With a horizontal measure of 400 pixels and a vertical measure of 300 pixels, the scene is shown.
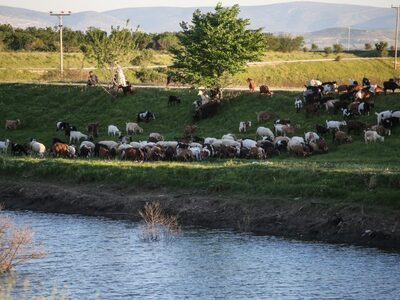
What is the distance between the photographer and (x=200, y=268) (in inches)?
980

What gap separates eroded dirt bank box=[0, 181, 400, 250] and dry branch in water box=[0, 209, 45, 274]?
26.3 feet

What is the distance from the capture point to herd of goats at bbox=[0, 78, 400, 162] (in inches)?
1548

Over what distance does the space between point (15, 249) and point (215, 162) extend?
1565 cm

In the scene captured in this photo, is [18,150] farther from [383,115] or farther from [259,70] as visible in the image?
[259,70]

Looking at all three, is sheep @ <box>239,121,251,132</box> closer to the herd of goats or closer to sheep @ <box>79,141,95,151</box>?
the herd of goats

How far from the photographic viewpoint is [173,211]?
107ft

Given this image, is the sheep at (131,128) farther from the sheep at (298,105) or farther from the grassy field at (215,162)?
the sheep at (298,105)

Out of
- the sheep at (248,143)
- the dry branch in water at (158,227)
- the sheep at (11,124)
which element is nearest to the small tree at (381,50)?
the sheep at (11,124)

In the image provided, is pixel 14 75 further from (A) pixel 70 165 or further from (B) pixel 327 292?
(B) pixel 327 292

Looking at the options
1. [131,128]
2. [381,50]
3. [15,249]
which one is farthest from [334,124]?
[381,50]

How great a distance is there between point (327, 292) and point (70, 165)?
19.0m

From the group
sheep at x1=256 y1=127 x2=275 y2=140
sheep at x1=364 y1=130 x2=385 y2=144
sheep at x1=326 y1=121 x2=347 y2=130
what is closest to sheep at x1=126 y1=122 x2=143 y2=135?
sheep at x1=256 y1=127 x2=275 y2=140

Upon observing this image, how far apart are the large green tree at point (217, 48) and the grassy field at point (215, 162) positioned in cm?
171

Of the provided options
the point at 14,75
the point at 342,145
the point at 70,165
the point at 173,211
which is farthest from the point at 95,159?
the point at 14,75
